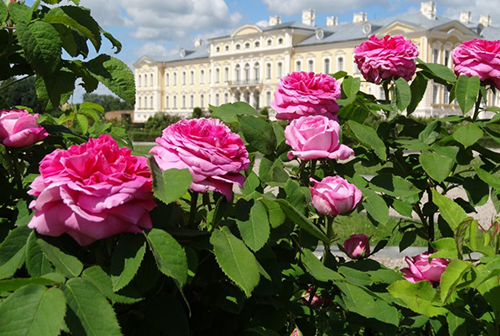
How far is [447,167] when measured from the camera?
0.99 m

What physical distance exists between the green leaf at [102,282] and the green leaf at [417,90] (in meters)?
0.79

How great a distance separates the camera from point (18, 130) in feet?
2.29

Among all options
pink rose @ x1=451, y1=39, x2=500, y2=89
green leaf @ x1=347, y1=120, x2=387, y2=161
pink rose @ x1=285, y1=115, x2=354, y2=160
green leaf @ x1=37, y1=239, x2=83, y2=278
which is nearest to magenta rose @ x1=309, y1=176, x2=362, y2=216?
pink rose @ x1=285, y1=115, x2=354, y2=160

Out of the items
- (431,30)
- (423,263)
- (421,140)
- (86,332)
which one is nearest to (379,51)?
(421,140)

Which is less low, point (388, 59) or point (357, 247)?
point (388, 59)

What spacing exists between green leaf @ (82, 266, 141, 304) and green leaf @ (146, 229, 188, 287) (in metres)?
0.05

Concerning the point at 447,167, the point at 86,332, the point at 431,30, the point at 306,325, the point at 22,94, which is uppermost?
the point at 431,30

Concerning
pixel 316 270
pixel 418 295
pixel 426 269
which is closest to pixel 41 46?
pixel 316 270

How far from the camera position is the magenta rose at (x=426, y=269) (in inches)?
35.0

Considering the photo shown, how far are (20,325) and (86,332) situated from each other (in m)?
0.06

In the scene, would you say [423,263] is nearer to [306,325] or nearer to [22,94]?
[306,325]

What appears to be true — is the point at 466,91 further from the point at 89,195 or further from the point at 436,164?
the point at 89,195

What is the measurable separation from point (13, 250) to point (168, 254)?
164 millimetres

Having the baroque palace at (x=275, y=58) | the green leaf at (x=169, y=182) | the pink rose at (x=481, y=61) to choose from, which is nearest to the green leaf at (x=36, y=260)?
the green leaf at (x=169, y=182)
